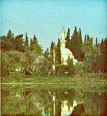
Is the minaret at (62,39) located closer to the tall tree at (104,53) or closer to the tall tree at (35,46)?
the tall tree at (35,46)

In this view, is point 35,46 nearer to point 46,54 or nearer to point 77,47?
point 46,54

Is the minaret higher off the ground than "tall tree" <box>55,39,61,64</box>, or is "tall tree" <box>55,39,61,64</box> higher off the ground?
the minaret

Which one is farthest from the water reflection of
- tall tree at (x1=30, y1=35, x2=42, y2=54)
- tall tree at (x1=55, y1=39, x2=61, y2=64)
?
tall tree at (x1=30, y1=35, x2=42, y2=54)

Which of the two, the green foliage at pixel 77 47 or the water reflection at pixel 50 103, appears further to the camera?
the green foliage at pixel 77 47

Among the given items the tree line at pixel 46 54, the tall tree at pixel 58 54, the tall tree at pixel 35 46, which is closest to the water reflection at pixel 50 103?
the tree line at pixel 46 54

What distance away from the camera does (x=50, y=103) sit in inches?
165

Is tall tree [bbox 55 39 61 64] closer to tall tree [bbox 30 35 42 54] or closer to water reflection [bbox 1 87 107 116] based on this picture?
tall tree [bbox 30 35 42 54]

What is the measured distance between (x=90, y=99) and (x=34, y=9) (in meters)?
1.21

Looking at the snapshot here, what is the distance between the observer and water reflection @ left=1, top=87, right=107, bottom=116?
4148 mm

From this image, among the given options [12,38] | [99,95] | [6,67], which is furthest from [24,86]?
[99,95]

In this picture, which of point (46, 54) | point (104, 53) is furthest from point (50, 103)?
point (104, 53)

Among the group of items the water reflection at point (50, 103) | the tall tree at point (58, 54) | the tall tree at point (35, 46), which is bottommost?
the water reflection at point (50, 103)

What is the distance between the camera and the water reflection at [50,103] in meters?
4.15

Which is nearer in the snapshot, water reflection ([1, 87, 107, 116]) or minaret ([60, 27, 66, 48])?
water reflection ([1, 87, 107, 116])
